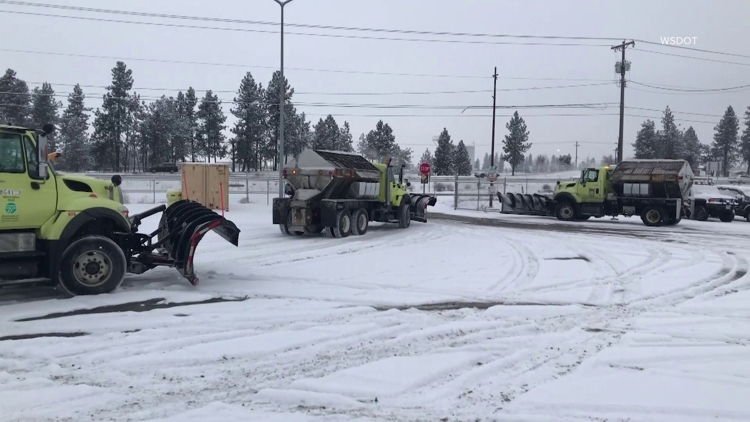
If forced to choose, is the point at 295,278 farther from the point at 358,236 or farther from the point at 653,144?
the point at 653,144

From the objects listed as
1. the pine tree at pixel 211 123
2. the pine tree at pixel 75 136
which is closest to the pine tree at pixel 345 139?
the pine tree at pixel 211 123

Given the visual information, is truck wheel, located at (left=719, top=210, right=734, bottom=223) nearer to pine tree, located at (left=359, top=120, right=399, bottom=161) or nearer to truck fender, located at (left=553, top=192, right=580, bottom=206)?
truck fender, located at (left=553, top=192, right=580, bottom=206)

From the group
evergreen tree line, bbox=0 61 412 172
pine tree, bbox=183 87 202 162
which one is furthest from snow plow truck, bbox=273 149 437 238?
pine tree, bbox=183 87 202 162

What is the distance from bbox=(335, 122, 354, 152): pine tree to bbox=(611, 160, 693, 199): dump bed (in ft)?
192

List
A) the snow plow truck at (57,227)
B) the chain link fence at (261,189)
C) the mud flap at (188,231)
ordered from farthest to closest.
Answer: the chain link fence at (261,189)
the mud flap at (188,231)
the snow plow truck at (57,227)

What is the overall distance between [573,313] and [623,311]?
0.83 m

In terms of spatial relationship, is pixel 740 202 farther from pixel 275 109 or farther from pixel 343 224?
pixel 275 109

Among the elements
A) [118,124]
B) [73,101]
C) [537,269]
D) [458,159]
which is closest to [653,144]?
[458,159]

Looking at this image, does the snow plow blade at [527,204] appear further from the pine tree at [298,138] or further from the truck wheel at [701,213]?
the pine tree at [298,138]

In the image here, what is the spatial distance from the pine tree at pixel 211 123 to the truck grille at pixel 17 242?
229 ft

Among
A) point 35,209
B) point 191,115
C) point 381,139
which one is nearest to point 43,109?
point 191,115

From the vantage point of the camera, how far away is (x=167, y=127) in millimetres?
74625

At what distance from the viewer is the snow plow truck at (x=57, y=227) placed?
846cm

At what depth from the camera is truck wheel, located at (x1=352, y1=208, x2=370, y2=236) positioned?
19.6m
